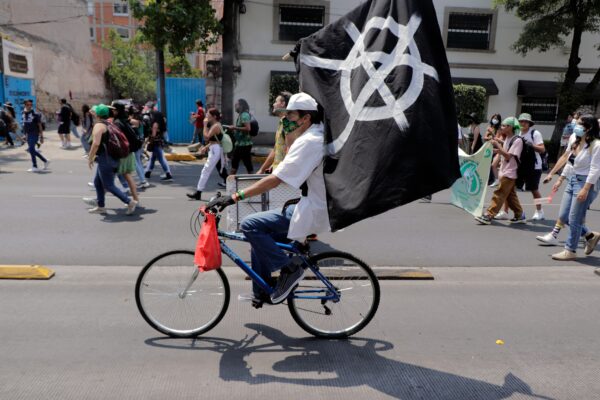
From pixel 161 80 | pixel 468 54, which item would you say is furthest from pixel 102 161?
pixel 468 54

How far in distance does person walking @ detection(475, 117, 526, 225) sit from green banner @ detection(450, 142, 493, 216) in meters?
0.26

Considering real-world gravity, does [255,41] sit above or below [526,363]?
above

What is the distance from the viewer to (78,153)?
17422mm

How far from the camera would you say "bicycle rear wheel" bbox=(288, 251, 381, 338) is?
411cm

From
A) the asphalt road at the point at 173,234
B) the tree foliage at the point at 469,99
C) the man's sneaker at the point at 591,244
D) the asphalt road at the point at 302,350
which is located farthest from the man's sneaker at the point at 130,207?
the tree foliage at the point at 469,99

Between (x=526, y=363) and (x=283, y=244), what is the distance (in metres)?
2.02

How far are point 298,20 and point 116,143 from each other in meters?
14.6

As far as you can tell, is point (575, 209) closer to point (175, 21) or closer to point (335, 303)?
point (335, 303)

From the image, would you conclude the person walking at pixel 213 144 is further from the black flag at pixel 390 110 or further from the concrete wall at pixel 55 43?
the concrete wall at pixel 55 43

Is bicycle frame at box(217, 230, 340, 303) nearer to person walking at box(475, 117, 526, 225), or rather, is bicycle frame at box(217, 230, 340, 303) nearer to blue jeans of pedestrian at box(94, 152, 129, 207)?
blue jeans of pedestrian at box(94, 152, 129, 207)

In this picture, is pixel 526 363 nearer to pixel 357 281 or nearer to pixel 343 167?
pixel 357 281

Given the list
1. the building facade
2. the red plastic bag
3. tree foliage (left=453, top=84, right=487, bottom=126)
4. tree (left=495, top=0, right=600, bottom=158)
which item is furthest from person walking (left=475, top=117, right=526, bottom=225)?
the building facade

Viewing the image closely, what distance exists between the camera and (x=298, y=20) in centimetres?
2089

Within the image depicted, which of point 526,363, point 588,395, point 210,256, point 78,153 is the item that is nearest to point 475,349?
point 526,363
